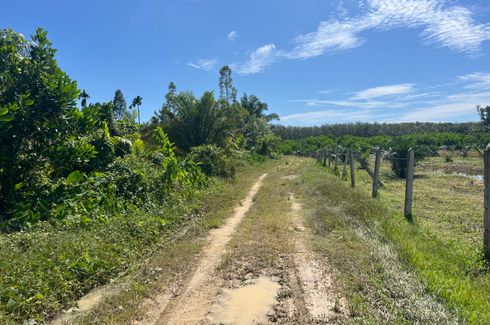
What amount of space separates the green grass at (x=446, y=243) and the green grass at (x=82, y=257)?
3269 mm

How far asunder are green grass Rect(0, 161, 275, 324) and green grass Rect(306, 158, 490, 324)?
129 inches

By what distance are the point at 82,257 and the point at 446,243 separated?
5.80 m

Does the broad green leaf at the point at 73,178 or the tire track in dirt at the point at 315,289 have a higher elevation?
the broad green leaf at the point at 73,178

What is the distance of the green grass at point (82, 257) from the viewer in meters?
3.96

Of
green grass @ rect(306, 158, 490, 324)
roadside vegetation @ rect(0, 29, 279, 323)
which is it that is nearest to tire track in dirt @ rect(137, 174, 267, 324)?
roadside vegetation @ rect(0, 29, 279, 323)

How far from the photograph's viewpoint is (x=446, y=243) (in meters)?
6.27

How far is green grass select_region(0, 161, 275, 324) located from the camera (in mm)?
3960

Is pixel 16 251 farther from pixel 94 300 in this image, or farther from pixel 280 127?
pixel 280 127

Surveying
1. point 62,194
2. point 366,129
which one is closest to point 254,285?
point 62,194

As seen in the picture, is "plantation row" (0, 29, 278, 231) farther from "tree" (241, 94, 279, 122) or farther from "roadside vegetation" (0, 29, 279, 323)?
"tree" (241, 94, 279, 122)

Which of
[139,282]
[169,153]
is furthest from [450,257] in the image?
[169,153]

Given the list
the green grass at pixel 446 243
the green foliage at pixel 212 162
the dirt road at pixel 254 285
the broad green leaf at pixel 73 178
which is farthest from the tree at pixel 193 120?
the dirt road at pixel 254 285

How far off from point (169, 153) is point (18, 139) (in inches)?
246

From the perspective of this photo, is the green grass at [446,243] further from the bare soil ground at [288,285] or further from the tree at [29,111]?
the tree at [29,111]
